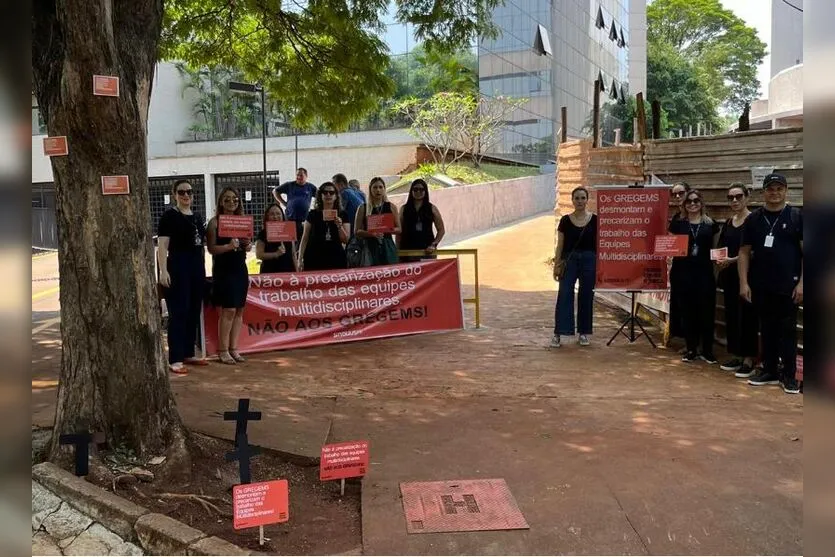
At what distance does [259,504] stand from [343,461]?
29.5 inches

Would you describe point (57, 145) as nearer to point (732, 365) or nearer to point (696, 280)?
point (696, 280)

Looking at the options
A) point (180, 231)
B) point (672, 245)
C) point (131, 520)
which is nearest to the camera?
point (131, 520)

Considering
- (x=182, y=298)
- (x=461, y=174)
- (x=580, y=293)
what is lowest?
(x=580, y=293)

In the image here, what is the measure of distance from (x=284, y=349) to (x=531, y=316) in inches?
156

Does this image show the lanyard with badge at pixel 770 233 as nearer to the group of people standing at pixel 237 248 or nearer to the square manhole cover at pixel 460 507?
the square manhole cover at pixel 460 507

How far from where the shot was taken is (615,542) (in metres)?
3.66

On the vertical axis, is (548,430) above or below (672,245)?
below

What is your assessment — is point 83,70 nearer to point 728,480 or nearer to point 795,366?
point 728,480

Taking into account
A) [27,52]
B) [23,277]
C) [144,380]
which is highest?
[27,52]

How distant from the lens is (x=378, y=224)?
9328 millimetres

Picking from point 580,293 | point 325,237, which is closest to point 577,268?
point 580,293

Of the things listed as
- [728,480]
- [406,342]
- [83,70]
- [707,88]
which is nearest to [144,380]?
[83,70]

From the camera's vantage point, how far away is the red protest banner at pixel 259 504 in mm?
3535

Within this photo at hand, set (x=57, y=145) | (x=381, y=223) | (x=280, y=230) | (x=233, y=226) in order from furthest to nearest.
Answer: (x=381, y=223)
(x=280, y=230)
(x=233, y=226)
(x=57, y=145)
